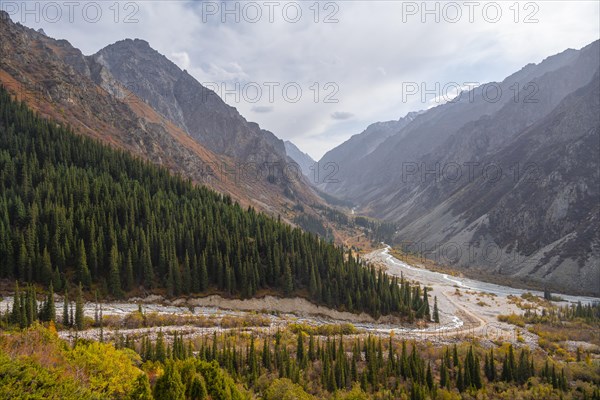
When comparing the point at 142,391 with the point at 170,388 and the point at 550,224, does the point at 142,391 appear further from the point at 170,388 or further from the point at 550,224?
the point at 550,224

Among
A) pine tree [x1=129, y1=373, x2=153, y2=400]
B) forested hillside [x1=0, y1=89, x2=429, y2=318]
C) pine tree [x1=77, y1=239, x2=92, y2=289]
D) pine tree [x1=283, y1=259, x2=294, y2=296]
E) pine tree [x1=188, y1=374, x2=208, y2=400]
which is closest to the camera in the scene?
pine tree [x1=129, y1=373, x2=153, y2=400]

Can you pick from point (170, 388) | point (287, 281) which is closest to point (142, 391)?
point (170, 388)

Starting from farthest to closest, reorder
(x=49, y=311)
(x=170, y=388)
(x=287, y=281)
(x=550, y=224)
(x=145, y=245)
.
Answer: (x=550, y=224), (x=287, y=281), (x=145, y=245), (x=49, y=311), (x=170, y=388)

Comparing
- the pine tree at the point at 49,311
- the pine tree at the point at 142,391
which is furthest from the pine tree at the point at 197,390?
the pine tree at the point at 49,311

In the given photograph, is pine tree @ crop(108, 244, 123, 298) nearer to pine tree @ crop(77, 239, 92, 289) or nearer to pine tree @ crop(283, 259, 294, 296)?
pine tree @ crop(77, 239, 92, 289)

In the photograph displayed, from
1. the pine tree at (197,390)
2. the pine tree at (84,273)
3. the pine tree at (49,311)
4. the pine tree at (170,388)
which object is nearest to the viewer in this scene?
the pine tree at (170,388)

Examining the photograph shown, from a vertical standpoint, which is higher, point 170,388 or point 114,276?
point 114,276

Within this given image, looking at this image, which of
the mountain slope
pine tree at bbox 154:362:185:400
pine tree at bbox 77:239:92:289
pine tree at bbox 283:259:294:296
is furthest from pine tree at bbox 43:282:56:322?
the mountain slope

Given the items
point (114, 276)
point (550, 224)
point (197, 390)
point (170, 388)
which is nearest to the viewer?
point (170, 388)

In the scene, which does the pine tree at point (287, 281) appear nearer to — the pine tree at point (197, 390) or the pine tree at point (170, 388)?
the pine tree at point (197, 390)
